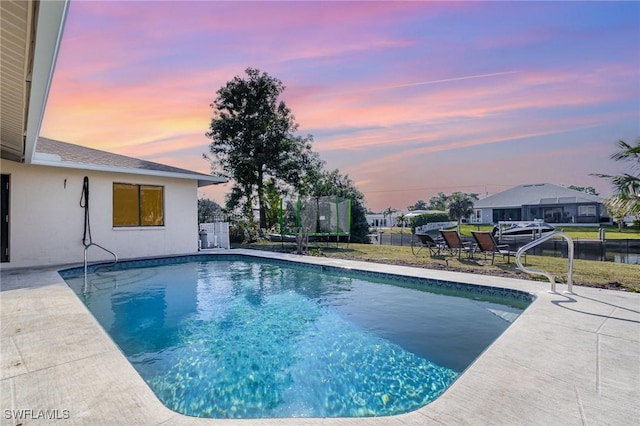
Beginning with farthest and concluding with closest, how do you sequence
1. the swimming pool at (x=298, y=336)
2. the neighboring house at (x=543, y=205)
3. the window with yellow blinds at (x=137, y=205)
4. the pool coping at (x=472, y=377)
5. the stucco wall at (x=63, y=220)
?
the neighboring house at (x=543, y=205), the window with yellow blinds at (x=137, y=205), the stucco wall at (x=63, y=220), the swimming pool at (x=298, y=336), the pool coping at (x=472, y=377)

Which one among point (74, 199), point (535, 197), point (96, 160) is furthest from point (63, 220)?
point (535, 197)

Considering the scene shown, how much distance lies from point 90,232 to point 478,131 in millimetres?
15528

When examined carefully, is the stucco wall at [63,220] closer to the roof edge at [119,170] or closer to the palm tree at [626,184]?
the roof edge at [119,170]

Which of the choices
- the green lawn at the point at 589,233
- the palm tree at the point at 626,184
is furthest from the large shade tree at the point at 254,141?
the palm tree at the point at 626,184

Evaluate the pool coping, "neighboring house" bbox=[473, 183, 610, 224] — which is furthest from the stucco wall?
"neighboring house" bbox=[473, 183, 610, 224]

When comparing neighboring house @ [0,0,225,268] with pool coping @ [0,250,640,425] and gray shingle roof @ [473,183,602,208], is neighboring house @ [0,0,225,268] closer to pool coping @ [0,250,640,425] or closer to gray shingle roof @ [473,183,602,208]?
pool coping @ [0,250,640,425]

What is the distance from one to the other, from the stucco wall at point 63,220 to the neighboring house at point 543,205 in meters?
34.0

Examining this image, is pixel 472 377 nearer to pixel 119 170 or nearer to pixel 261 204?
pixel 119 170

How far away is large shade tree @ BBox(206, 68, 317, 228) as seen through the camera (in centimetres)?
1741

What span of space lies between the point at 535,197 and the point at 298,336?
3854 cm

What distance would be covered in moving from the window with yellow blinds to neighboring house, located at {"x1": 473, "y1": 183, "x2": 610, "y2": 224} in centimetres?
3341

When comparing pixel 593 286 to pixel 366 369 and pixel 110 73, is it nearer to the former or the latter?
pixel 366 369

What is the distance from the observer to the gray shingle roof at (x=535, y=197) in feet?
109

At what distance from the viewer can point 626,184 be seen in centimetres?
757
